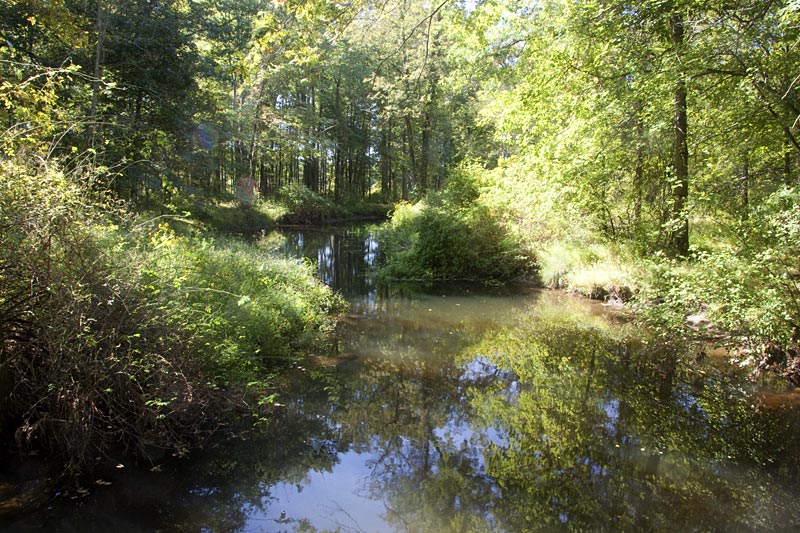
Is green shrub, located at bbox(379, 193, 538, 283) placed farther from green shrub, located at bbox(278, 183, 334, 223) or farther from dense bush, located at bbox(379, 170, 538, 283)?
green shrub, located at bbox(278, 183, 334, 223)

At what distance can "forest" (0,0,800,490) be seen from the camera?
4570mm

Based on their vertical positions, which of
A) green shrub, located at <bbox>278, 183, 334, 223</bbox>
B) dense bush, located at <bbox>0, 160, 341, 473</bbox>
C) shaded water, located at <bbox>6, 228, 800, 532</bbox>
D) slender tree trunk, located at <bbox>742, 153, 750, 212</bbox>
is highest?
green shrub, located at <bbox>278, 183, 334, 223</bbox>

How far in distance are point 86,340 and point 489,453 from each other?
4.23 m

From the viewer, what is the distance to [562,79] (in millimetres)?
12133

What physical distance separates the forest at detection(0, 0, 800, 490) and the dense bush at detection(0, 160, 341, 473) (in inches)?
0.9

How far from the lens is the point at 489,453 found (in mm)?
5512

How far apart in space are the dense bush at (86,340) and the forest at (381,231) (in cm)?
2

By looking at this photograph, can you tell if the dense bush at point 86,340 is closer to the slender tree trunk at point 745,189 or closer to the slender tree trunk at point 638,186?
the slender tree trunk at point 745,189

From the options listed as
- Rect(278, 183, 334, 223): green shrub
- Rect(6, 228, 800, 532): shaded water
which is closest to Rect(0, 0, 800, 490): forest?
Rect(6, 228, 800, 532): shaded water

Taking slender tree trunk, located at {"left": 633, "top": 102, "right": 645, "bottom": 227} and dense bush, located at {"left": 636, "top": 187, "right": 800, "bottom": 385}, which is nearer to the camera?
dense bush, located at {"left": 636, "top": 187, "right": 800, "bottom": 385}

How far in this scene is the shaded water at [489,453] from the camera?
4309 mm

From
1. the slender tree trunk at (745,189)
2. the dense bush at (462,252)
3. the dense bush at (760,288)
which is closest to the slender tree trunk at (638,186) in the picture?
the slender tree trunk at (745,189)

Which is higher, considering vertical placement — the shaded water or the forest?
the forest

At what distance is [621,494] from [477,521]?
5.03 feet
